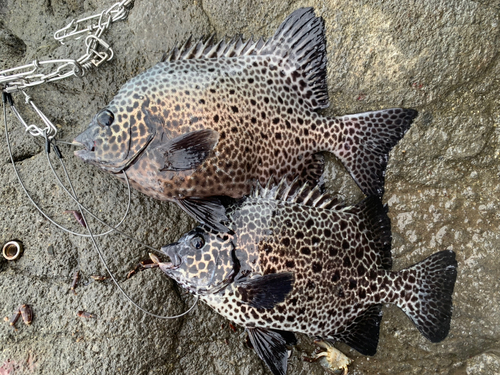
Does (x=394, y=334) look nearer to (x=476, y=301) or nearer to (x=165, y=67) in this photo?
(x=476, y=301)

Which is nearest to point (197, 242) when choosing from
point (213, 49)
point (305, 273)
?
point (305, 273)

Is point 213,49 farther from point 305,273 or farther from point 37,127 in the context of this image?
point 305,273

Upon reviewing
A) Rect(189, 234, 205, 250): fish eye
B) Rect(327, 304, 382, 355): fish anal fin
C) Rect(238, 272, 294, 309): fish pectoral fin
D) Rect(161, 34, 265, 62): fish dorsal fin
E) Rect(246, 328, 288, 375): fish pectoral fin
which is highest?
Rect(161, 34, 265, 62): fish dorsal fin

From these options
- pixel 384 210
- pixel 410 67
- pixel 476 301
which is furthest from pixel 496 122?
pixel 476 301

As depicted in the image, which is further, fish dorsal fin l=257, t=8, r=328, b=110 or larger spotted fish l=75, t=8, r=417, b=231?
fish dorsal fin l=257, t=8, r=328, b=110

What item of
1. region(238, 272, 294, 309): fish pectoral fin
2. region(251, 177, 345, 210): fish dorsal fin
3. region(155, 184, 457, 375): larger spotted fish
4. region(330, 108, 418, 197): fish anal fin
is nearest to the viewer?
region(238, 272, 294, 309): fish pectoral fin

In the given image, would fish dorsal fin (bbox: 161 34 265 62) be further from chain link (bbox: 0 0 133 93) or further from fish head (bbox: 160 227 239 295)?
fish head (bbox: 160 227 239 295)

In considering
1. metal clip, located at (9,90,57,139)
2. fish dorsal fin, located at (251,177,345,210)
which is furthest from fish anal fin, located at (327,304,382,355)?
metal clip, located at (9,90,57,139)
